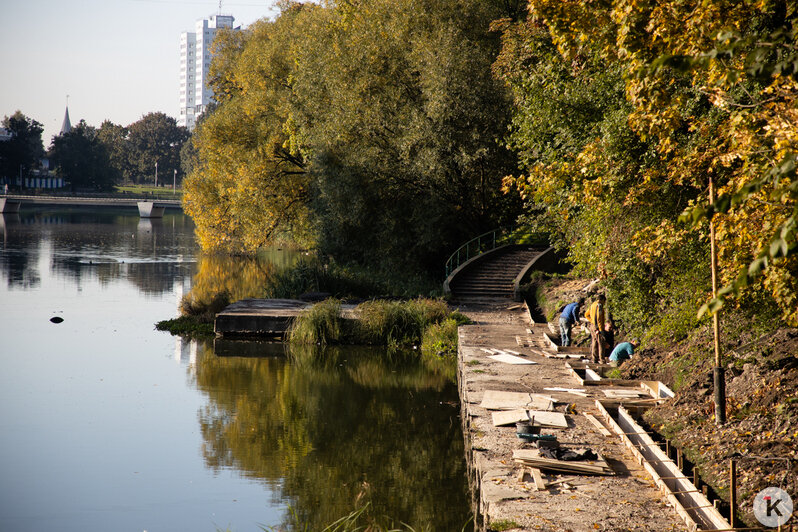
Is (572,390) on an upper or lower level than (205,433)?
upper

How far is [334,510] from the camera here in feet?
35.1

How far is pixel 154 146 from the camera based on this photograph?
14475 cm

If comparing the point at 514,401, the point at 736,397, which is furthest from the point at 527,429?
the point at 736,397

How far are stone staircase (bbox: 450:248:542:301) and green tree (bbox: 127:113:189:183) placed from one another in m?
121

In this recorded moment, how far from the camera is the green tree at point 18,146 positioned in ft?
368

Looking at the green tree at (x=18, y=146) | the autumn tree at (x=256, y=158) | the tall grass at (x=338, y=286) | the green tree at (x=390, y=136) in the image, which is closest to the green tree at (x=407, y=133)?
the green tree at (x=390, y=136)

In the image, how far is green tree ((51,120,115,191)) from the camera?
119062 mm

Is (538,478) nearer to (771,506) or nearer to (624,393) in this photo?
(771,506)

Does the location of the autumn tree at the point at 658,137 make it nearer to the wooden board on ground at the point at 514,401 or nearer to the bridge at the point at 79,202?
the wooden board on ground at the point at 514,401

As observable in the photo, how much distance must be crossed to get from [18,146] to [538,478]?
12055 centimetres

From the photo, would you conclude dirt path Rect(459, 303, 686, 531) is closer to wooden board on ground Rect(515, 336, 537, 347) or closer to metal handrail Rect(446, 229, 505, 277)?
wooden board on ground Rect(515, 336, 537, 347)

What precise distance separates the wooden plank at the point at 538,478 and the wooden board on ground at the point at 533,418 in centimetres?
208

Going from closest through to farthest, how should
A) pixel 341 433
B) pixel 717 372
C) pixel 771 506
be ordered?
pixel 771 506, pixel 717 372, pixel 341 433

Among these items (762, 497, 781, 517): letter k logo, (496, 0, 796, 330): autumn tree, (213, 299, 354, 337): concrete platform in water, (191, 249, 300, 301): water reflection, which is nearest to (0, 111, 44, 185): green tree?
(191, 249, 300, 301): water reflection
